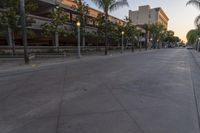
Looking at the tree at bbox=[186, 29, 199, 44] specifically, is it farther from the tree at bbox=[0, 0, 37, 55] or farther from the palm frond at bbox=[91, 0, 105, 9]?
the tree at bbox=[0, 0, 37, 55]

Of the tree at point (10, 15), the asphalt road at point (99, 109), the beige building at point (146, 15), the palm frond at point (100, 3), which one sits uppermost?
the beige building at point (146, 15)

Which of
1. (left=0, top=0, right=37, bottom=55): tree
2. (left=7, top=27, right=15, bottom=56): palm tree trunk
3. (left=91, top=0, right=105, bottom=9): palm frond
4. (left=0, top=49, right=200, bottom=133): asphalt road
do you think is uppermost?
(left=91, top=0, right=105, bottom=9): palm frond

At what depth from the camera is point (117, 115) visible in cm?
551

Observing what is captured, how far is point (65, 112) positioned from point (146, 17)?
129791mm

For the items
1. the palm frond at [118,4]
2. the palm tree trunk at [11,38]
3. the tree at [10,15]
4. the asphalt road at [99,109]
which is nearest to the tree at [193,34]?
the palm frond at [118,4]

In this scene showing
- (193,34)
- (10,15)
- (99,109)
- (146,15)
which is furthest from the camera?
(146,15)

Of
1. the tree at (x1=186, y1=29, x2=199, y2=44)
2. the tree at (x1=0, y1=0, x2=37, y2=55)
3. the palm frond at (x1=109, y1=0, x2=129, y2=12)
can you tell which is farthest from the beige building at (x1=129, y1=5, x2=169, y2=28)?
the tree at (x1=0, y1=0, x2=37, y2=55)

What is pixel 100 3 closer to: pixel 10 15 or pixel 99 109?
pixel 10 15

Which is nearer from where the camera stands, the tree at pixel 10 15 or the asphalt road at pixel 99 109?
the asphalt road at pixel 99 109

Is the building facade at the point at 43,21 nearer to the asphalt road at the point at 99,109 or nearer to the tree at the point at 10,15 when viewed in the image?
the tree at the point at 10,15

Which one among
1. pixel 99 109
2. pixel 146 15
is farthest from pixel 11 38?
pixel 146 15

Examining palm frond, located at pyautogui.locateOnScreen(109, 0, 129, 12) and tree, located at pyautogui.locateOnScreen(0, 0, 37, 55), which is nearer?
tree, located at pyautogui.locateOnScreen(0, 0, 37, 55)

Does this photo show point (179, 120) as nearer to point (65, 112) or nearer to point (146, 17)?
point (65, 112)

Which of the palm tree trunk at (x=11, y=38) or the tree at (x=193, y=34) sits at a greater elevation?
the tree at (x=193, y=34)
